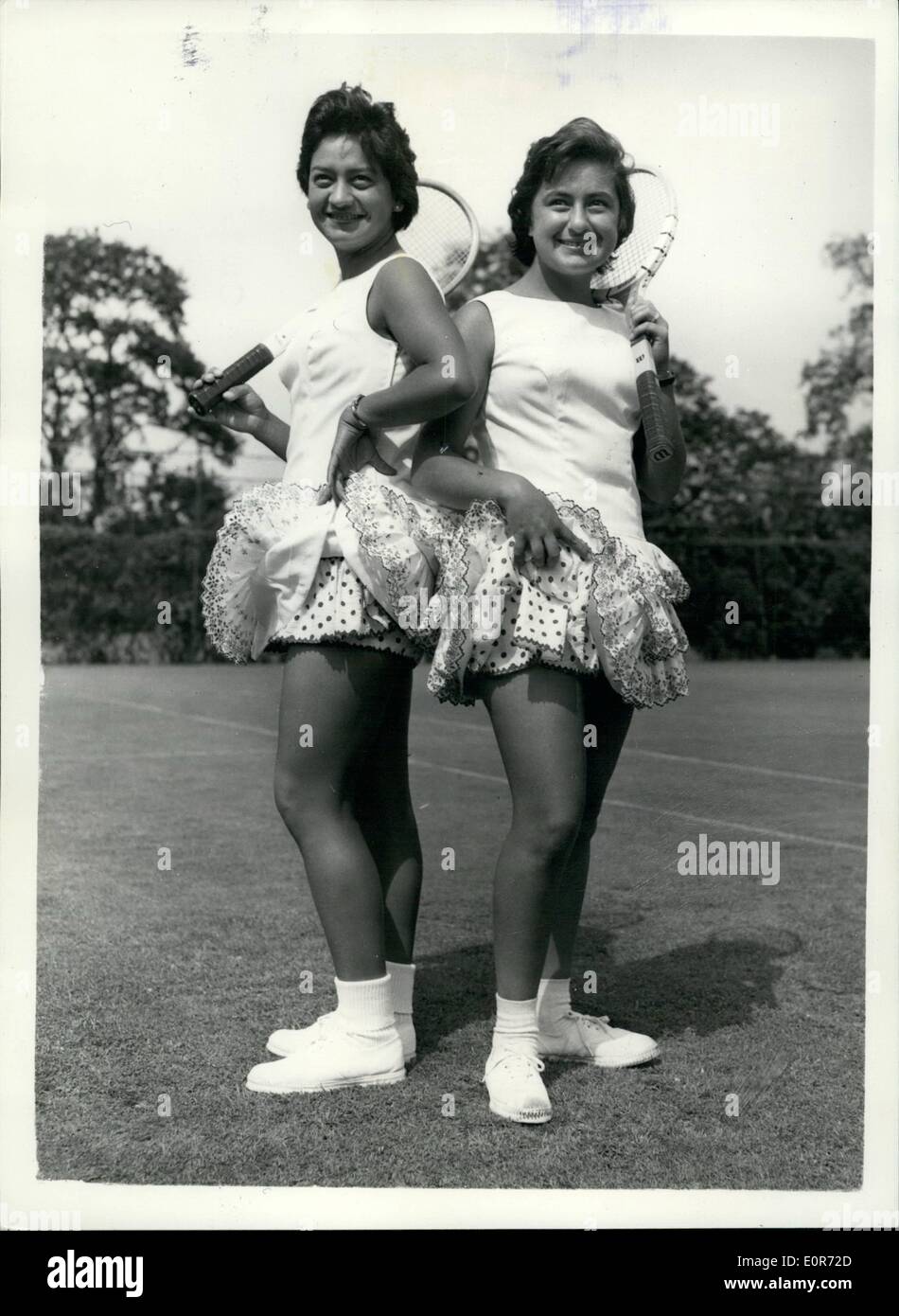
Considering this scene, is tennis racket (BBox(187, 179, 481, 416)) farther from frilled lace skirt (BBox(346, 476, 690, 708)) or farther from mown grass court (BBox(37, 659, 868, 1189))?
mown grass court (BBox(37, 659, 868, 1189))

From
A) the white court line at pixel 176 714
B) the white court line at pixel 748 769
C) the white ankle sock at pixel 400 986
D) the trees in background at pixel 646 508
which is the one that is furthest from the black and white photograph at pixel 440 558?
the trees in background at pixel 646 508

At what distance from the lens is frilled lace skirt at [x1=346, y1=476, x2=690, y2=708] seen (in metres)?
2.72

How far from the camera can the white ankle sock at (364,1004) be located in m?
2.89

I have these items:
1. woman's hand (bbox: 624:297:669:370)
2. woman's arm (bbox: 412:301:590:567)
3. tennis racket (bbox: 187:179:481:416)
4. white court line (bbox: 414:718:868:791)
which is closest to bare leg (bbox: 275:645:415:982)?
woman's arm (bbox: 412:301:590:567)

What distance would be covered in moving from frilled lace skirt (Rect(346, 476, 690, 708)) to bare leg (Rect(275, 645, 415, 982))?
0.54ft

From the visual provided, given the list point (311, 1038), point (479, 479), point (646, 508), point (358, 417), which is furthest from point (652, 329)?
point (646, 508)

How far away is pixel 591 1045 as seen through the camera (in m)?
3.12

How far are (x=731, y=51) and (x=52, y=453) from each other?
12.7 meters

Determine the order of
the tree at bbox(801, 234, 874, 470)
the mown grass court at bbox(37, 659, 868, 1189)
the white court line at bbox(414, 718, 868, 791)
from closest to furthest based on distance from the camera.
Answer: the mown grass court at bbox(37, 659, 868, 1189), the white court line at bbox(414, 718, 868, 791), the tree at bbox(801, 234, 874, 470)

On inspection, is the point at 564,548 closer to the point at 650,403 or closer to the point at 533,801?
the point at 650,403

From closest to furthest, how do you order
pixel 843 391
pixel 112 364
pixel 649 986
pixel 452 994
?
pixel 452 994
pixel 649 986
pixel 112 364
pixel 843 391

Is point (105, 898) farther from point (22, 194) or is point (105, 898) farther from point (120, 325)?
point (120, 325)

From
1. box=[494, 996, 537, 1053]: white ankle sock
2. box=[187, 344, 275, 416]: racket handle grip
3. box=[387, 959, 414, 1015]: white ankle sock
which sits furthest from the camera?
box=[387, 959, 414, 1015]: white ankle sock

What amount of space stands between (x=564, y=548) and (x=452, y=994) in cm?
139
